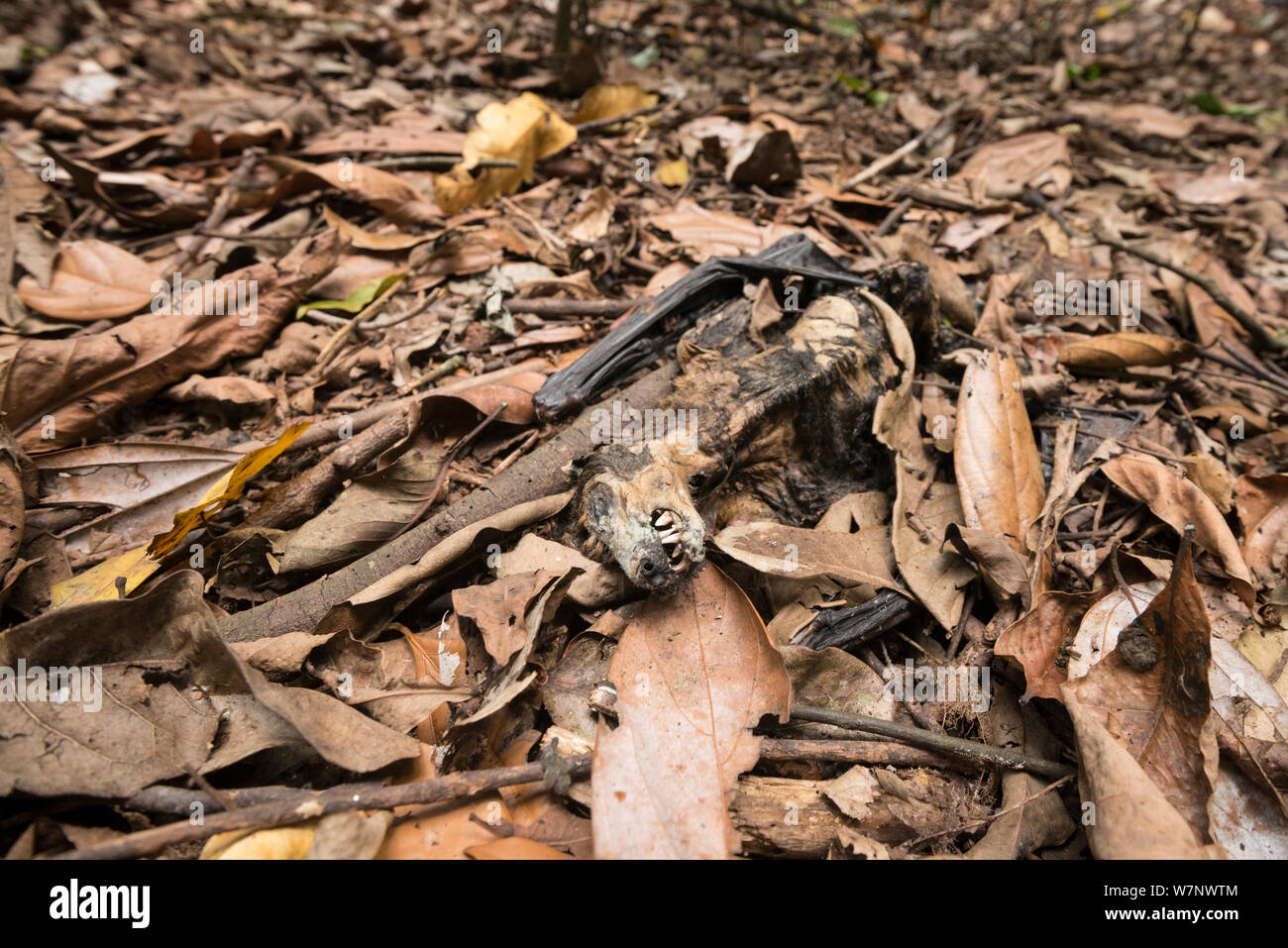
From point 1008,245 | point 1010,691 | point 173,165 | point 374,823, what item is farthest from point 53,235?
point 1008,245

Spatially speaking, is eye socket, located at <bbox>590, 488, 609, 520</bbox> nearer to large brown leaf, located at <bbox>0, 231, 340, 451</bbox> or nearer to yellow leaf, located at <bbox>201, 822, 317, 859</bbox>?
yellow leaf, located at <bbox>201, 822, 317, 859</bbox>

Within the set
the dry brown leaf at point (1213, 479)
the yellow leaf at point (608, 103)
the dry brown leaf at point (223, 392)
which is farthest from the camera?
the yellow leaf at point (608, 103)

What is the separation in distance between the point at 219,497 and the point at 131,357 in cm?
93

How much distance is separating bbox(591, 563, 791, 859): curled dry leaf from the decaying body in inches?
6.1

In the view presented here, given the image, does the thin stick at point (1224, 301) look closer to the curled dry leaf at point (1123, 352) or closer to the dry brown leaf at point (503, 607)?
the curled dry leaf at point (1123, 352)

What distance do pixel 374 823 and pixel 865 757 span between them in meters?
1.12

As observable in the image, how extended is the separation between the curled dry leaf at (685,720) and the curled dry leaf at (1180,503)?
1421 millimetres

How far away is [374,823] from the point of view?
1.46m

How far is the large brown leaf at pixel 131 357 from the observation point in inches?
91.7

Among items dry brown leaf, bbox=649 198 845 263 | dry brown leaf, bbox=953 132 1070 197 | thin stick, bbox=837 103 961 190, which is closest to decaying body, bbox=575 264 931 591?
dry brown leaf, bbox=649 198 845 263

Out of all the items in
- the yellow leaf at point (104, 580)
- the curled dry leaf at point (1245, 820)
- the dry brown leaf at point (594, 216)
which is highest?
the dry brown leaf at point (594, 216)

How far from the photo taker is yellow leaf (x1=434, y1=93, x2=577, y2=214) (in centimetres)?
355

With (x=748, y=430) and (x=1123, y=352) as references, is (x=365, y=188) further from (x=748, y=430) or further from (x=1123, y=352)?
(x=1123, y=352)

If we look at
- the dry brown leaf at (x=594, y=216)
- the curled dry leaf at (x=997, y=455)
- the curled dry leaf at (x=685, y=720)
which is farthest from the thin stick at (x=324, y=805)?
the dry brown leaf at (x=594, y=216)
